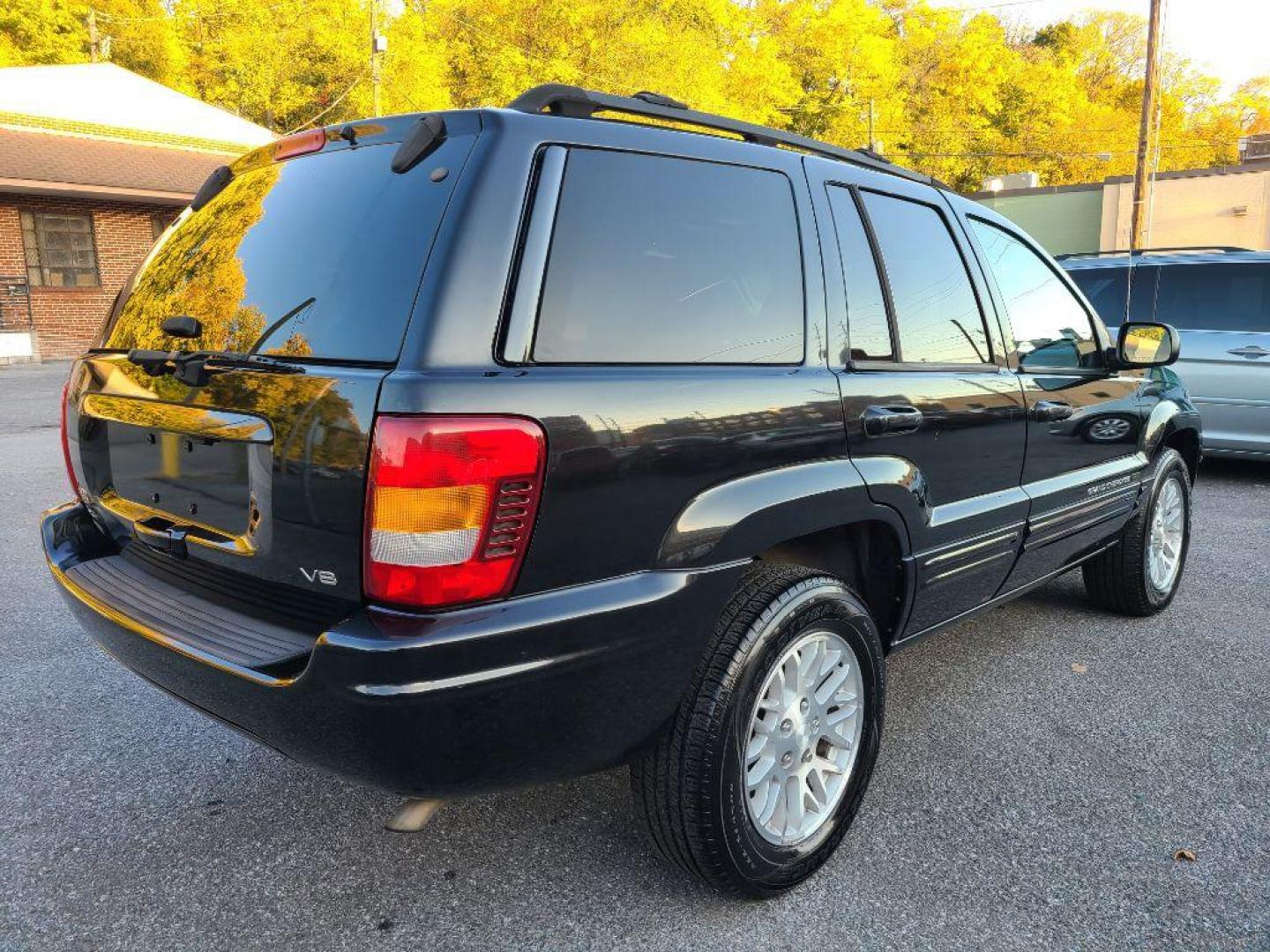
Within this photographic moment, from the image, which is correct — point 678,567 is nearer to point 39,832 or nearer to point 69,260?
point 39,832

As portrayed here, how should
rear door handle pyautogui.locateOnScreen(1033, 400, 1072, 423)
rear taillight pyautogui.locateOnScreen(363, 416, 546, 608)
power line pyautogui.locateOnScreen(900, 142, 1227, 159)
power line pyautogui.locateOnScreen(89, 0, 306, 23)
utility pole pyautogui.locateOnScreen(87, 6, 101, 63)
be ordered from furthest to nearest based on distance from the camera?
1. power line pyautogui.locateOnScreen(900, 142, 1227, 159)
2. power line pyautogui.locateOnScreen(89, 0, 306, 23)
3. utility pole pyautogui.locateOnScreen(87, 6, 101, 63)
4. rear door handle pyautogui.locateOnScreen(1033, 400, 1072, 423)
5. rear taillight pyautogui.locateOnScreen(363, 416, 546, 608)

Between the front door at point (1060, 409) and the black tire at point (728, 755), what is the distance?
1.41 metres

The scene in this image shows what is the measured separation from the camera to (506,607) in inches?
70.4

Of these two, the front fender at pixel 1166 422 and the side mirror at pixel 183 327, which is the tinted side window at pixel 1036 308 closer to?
the front fender at pixel 1166 422

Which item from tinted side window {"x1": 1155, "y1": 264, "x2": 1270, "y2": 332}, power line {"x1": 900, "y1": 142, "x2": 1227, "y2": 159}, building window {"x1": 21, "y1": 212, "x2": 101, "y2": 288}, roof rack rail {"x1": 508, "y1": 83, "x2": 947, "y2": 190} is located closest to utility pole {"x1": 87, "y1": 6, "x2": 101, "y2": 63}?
building window {"x1": 21, "y1": 212, "x2": 101, "y2": 288}

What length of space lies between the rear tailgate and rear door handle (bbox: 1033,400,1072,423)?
220 cm

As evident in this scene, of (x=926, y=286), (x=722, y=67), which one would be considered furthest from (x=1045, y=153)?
(x=926, y=286)

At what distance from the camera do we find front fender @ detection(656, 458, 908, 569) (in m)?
2.03

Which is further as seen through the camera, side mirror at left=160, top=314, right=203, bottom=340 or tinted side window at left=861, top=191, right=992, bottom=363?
tinted side window at left=861, top=191, right=992, bottom=363

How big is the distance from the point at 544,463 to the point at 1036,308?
8.01ft

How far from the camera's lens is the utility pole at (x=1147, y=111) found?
75.3 feet

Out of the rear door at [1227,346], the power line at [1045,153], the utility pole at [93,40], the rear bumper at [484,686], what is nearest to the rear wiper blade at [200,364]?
the rear bumper at [484,686]

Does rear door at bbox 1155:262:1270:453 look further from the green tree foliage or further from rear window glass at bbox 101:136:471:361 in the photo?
the green tree foliage

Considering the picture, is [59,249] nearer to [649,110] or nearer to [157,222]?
[157,222]
